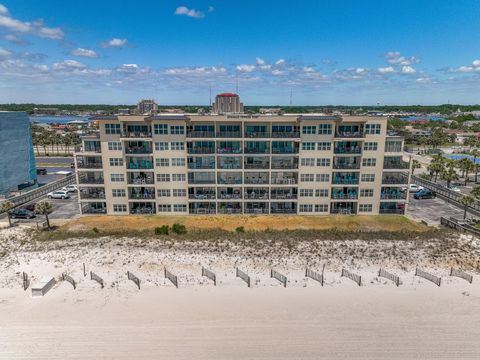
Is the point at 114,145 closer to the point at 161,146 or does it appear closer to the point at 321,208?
the point at 161,146

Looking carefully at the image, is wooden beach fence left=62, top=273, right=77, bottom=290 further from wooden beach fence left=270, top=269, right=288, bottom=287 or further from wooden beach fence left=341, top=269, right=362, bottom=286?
wooden beach fence left=341, top=269, right=362, bottom=286

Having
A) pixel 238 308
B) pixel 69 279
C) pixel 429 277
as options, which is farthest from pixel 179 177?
pixel 429 277

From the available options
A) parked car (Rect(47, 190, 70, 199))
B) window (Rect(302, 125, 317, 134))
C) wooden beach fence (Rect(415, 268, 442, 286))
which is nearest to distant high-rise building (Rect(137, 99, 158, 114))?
parked car (Rect(47, 190, 70, 199))

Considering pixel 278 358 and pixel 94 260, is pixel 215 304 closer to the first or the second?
pixel 278 358

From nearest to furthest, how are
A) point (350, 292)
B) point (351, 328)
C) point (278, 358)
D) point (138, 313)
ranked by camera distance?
point (278, 358) → point (351, 328) → point (138, 313) → point (350, 292)

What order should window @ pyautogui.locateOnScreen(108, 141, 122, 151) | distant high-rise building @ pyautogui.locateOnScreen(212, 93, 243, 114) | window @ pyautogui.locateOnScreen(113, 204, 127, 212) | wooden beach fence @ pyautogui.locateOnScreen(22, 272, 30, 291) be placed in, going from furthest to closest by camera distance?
distant high-rise building @ pyautogui.locateOnScreen(212, 93, 243, 114) → window @ pyautogui.locateOnScreen(113, 204, 127, 212) → window @ pyautogui.locateOnScreen(108, 141, 122, 151) → wooden beach fence @ pyautogui.locateOnScreen(22, 272, 30, 291)

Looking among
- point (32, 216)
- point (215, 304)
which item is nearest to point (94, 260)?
point (215, 304)

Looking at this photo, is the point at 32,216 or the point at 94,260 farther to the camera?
the point at 32,216
